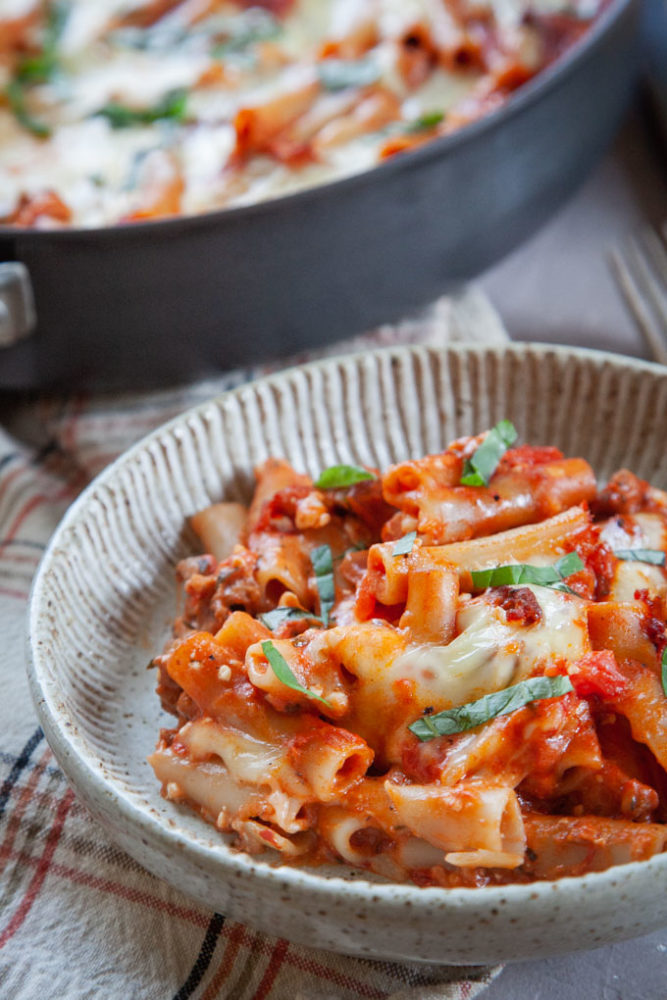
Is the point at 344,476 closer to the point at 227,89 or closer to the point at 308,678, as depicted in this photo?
the point at 308,678

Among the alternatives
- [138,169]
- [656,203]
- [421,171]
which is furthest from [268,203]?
[656,203]

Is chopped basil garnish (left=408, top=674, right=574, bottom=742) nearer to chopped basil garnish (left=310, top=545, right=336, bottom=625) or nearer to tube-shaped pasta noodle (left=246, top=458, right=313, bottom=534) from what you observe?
chopped basil garnish (left=310, top=545, right=336, bottom=625)

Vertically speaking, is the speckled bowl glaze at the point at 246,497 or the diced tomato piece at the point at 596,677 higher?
the diced tomato piece at the point at 596,677

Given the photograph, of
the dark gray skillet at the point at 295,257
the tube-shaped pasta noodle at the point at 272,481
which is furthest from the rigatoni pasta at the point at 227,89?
the tube-shaped pasta noodle at the point at 272,481

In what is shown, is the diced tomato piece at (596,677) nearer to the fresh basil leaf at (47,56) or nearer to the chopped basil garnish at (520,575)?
the chopped basil garnish at (520,575)

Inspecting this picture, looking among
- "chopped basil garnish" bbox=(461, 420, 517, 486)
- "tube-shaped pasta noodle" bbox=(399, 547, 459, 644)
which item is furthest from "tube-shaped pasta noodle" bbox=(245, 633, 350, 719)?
"chopped basil garnish" bbox=(461, 420, 517, 486)

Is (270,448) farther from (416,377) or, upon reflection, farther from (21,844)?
(21,844)

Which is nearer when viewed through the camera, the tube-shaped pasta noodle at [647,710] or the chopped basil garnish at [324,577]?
the tube-shaped pasta noodle at [647,710]
